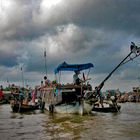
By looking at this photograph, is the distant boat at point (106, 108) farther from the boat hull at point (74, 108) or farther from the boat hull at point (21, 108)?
the boat hull at point (21, 108)

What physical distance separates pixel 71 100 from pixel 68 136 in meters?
13.8

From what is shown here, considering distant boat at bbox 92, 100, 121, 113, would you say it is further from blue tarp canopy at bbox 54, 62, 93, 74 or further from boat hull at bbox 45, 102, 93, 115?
blue tarp canopy at bbox 54, 62, 93, 74

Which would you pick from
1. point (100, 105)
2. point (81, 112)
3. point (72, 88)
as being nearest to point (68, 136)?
point (81, 112)

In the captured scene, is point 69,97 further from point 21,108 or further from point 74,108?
point 21,108

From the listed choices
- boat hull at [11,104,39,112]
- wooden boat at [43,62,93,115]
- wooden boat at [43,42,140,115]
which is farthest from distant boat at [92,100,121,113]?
boat hull at [11,104,39,112]

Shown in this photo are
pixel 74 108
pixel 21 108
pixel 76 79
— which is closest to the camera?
pixel 74 108

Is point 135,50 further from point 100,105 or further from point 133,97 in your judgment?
point 133,97

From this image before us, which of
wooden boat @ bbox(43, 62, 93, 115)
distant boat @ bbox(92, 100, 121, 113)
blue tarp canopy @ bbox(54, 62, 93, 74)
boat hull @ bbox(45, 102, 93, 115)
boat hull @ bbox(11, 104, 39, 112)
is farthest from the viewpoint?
boat hull @ bbox(11, 104, 39, 112)

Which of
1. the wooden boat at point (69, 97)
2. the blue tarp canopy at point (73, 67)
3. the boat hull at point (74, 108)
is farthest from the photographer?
the blue tarp canopy at point (73, 67)

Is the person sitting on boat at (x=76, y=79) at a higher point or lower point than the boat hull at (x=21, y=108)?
higher

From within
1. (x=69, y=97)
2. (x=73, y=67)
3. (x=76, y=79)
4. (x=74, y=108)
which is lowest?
(x=74, y=108)

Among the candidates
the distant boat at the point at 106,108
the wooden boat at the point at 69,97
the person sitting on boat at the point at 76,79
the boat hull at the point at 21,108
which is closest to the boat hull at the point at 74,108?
the wooden boat at the point at 69,97

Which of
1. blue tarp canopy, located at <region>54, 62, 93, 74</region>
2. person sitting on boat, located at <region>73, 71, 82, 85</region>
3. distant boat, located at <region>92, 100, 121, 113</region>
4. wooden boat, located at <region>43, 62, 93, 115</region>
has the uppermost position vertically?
blue tarp canopy, located at <region>54, 62, 93, 74</region>

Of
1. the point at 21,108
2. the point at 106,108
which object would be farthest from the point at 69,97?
the point at 21,108
